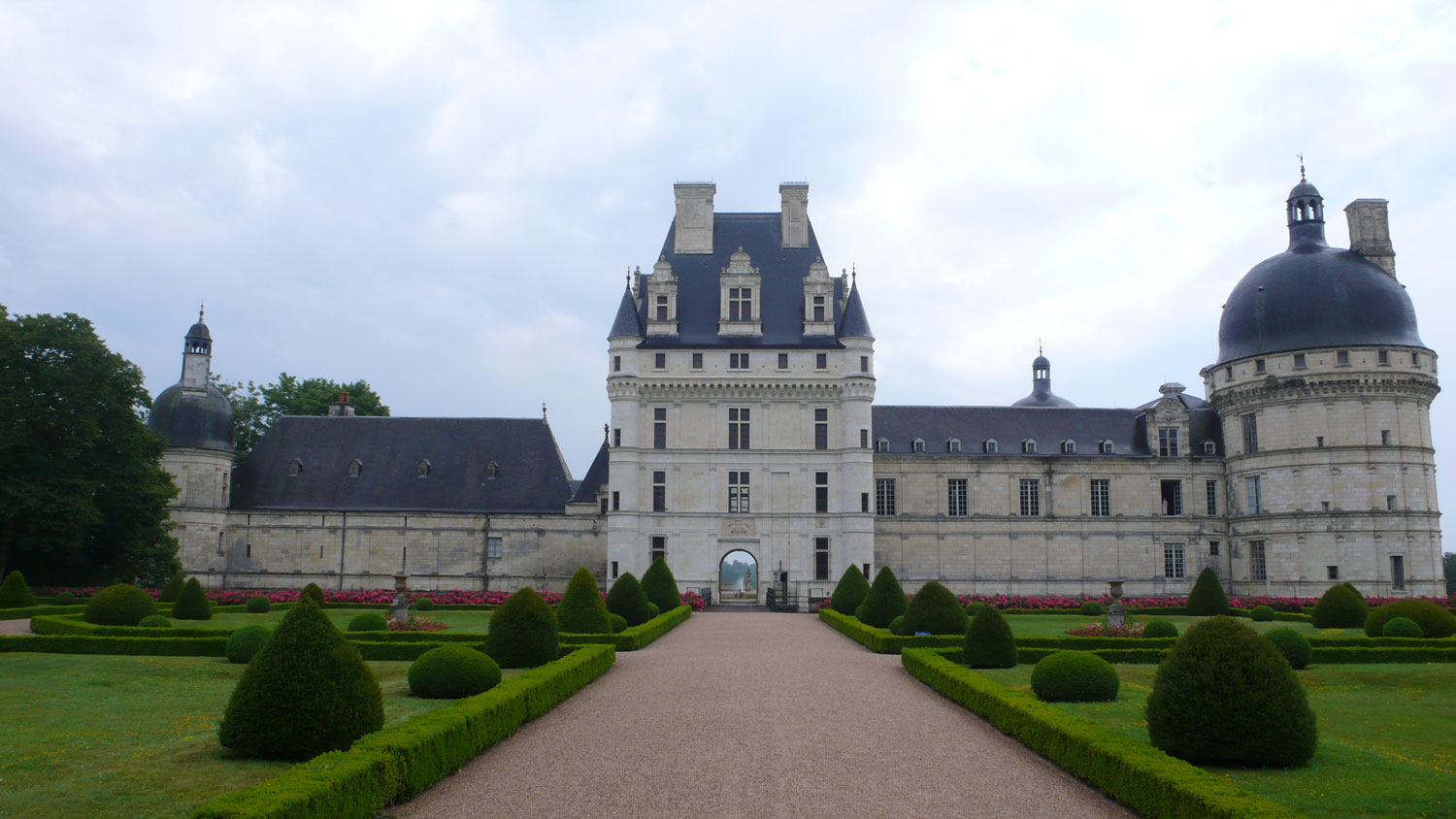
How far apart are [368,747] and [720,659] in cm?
1370

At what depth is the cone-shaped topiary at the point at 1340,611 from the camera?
32.5m

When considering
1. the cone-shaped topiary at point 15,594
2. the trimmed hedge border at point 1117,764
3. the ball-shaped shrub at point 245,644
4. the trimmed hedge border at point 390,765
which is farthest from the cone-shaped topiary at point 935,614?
the cone-shaped topiary at point 15,594

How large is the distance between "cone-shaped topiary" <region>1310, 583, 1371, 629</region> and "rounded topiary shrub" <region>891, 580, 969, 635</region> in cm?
1516

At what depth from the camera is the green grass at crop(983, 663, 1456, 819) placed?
9.94 metres

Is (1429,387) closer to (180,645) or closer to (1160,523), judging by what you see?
(1160,523)

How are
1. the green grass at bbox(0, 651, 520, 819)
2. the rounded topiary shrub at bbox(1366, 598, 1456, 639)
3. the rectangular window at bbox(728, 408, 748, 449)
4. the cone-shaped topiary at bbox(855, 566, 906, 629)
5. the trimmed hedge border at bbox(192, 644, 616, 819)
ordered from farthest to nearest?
1. the rectangular window at bbox(728, 408, 748, 449)
2. the cone-shaped topiary at bbox(855, 566, 906, 629)
3. the rounded topiary shrub at bbox(1366, 598, 1456, 639)
4. the green grass at bbox(0, 651, 520, 819)
5. the trimmed hedge border at bbox(192, 644, 616, 819)

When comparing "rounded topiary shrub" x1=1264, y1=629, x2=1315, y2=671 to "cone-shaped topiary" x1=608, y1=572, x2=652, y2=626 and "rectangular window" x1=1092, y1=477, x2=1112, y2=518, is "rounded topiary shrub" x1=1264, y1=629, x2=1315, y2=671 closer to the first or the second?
"cone-shaped topiary" x1=608, y1=572, x2=652, y2=626

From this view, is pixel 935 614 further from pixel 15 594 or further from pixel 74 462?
pixel 74 462

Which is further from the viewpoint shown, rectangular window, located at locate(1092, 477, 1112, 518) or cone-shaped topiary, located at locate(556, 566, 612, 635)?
rectangular window, located at locate(1092, 477, 1112, 518)

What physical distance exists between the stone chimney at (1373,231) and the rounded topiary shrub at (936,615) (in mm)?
36309

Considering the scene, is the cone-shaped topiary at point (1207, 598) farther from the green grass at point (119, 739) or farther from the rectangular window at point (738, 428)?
the green grass at point (119, 739)

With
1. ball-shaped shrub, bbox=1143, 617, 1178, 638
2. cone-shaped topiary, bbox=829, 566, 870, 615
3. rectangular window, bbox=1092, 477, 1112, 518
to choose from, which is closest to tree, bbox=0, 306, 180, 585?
cone-shaped topiary, bbox=829, 566, 870, 615

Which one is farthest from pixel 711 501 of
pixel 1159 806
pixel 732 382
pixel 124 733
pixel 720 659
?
pixel 1159 806

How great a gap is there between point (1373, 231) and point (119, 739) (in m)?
55.7
